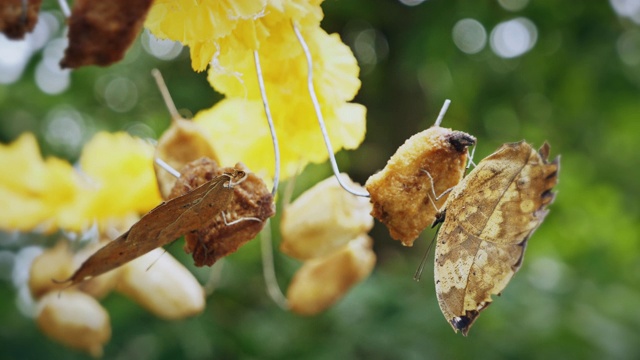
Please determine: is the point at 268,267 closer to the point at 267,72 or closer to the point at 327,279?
the point at 327,279

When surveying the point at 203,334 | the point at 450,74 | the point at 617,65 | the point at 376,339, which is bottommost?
the point at 203,334

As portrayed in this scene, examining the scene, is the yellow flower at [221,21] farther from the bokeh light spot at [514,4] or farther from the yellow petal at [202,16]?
the bokeh light spot at [514,4]

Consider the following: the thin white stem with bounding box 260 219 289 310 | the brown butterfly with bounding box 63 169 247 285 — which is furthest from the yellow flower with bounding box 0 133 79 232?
the brown butterfly with bounding box 63 169 247 285

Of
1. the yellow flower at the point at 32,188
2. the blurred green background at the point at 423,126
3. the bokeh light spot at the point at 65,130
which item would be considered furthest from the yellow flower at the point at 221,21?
the bokeh light spot at the point at 65,130

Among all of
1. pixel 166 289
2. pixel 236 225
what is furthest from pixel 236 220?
pixel 166 289

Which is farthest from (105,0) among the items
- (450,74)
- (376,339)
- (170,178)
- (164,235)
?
(450,74)

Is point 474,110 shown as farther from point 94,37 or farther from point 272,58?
point 94,37

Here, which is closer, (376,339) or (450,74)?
(376,339)
